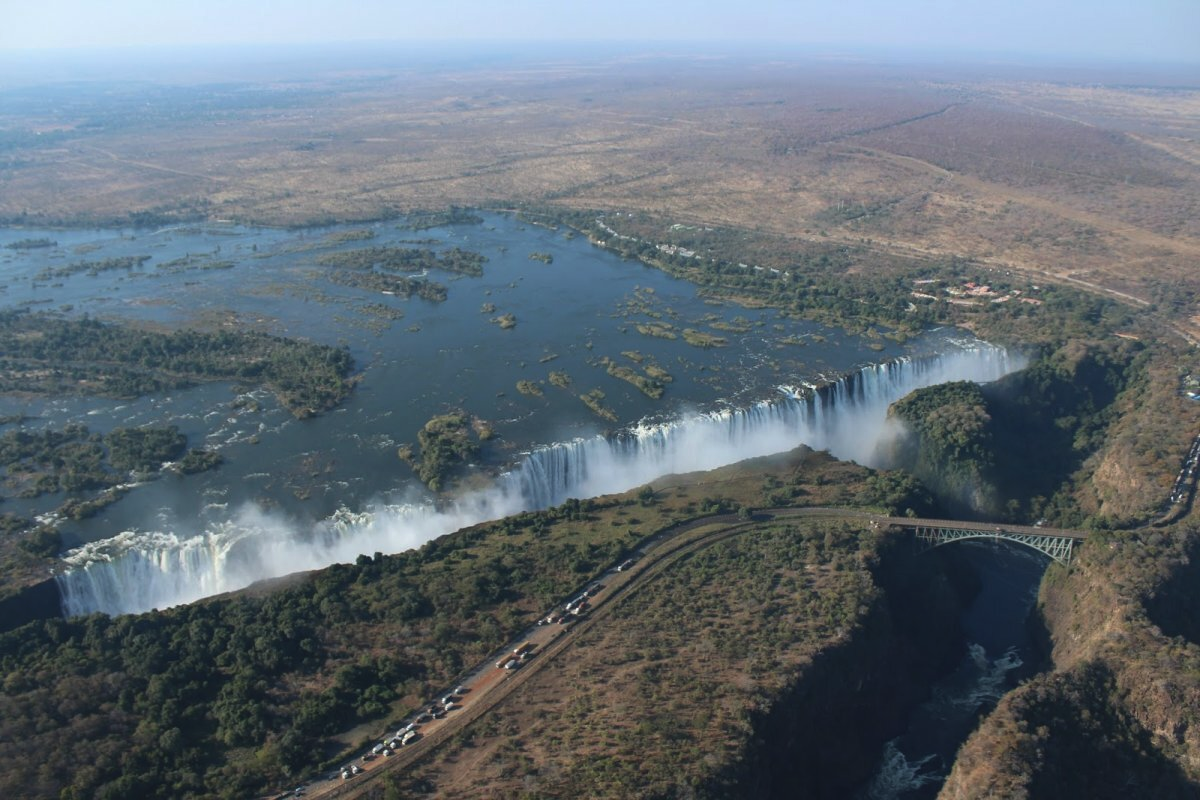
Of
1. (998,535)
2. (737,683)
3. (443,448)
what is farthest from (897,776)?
(443,448)

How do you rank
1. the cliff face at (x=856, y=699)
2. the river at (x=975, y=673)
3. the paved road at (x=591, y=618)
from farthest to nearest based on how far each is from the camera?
the river at (x=975, y=673)
the cliff face at (x=856, y=699)
the paved road at (x=591, y=618)

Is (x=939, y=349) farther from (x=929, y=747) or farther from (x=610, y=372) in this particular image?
(x=929, y=747)

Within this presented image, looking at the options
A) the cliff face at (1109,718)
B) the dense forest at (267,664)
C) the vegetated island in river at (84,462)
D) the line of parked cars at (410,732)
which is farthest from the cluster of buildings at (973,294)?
the vegetated island in river at (84,462)

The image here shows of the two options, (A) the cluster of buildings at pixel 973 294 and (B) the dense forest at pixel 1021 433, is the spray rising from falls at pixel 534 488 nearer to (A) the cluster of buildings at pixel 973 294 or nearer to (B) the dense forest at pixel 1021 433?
(B) the dense forest at pixel 1021 433

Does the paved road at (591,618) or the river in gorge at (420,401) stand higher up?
the river in gorge at (420,401)

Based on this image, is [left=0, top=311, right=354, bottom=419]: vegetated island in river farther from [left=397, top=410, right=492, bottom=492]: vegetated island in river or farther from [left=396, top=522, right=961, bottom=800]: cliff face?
[left=396, top=522, right=961, bottom=800]: cliff face

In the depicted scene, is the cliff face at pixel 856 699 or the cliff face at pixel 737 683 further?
the cliff face at pixel 856 699

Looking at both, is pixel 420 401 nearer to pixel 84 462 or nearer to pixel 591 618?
pixel 84 462
